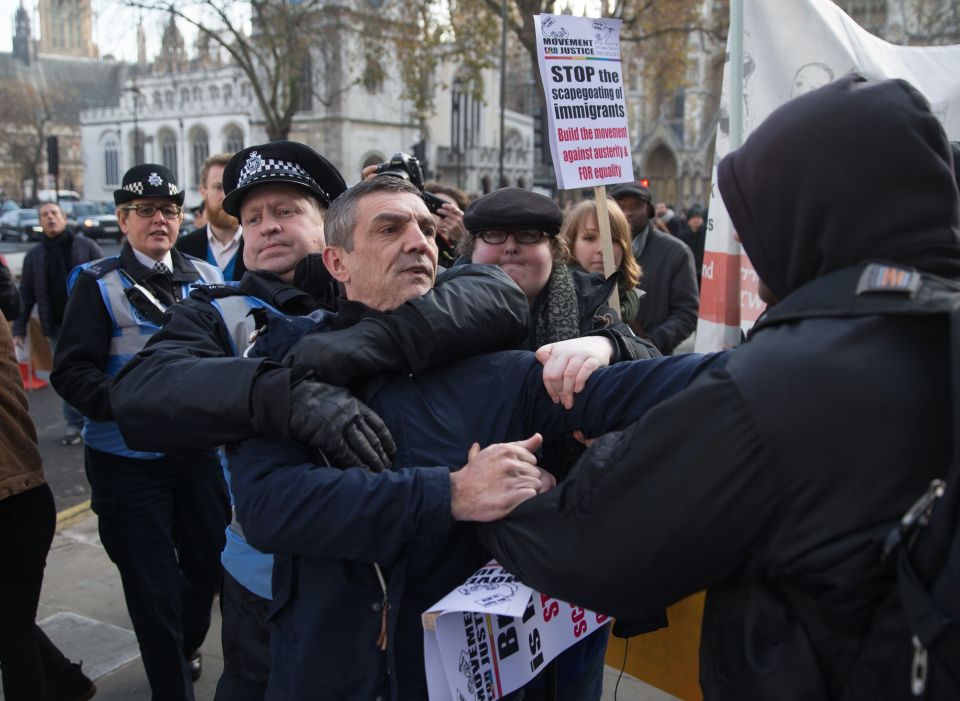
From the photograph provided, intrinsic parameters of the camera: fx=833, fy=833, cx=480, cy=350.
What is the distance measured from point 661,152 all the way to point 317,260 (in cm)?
5604

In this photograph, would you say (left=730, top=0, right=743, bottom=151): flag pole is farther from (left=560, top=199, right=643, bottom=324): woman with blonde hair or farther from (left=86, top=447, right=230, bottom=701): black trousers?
(left=86, top=447, right=230, bottom=701): black trousers

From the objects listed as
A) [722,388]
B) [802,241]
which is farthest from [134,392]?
[802,241]

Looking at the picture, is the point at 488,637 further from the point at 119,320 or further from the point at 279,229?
the point at 119,320

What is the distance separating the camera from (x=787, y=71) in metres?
3.47

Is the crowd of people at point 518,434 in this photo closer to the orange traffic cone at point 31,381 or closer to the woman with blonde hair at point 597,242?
the woman with blonde hair at point 597,242

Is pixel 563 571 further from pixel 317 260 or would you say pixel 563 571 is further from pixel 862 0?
pixel 862 0

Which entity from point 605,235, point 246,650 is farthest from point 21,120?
point 246,650

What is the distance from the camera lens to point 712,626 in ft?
4.50

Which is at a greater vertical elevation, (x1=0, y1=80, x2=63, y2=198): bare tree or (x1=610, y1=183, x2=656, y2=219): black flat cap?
(x1=0, y1=80, x2=63, y2=198): bare tree

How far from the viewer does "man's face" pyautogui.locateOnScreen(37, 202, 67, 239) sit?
7.76 metres

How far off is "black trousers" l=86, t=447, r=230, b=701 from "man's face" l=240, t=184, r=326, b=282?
1.09 m

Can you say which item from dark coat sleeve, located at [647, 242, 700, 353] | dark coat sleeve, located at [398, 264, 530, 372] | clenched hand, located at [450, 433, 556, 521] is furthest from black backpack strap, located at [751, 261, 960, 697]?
dark coat sleeve, located at [647, 242, 700, 353]

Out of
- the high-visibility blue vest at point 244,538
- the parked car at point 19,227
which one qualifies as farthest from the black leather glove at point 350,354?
the parked car at point 19,227

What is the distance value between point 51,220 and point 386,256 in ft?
22.9
